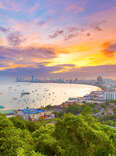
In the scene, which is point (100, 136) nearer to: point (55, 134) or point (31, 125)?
point (55, 134)

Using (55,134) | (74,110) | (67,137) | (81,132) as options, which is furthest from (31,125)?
(74,110)

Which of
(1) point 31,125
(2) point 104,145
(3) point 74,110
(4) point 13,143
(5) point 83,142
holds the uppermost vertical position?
(4) point 13,143

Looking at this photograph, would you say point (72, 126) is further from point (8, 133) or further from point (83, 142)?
point (8, 133)

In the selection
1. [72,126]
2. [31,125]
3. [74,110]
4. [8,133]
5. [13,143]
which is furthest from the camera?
[74,110]

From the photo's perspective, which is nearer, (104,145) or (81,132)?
(81,132)

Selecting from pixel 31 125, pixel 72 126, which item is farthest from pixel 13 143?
pixel 31 125

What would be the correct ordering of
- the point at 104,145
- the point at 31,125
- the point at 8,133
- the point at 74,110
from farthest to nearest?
the point at 74,110 → the point at 31,125 → the point at 104,145 → the point at 8,133

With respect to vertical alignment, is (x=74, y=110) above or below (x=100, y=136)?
below

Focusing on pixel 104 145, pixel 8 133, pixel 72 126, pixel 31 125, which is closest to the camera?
pixel 8 133

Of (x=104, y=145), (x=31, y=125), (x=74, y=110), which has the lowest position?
(x=74, y=110)
